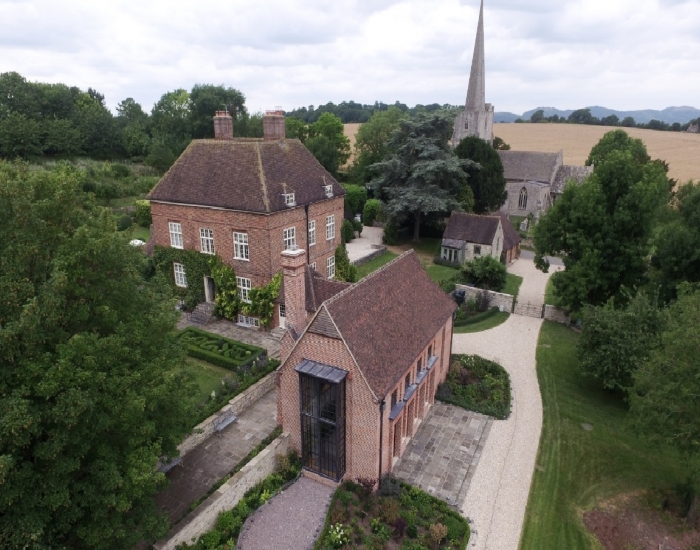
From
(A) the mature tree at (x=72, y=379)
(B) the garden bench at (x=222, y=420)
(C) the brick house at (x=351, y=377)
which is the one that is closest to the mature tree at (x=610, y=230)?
(C) the brick house at (x=351, y=377)

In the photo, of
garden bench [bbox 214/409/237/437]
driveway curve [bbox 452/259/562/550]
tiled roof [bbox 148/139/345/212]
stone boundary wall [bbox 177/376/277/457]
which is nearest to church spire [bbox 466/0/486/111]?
tiled roof [bbox 148/139/345/212]

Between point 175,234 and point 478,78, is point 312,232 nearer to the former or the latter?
point 175,234

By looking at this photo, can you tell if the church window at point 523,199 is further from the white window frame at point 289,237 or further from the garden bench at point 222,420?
the garden bench at point 222,420

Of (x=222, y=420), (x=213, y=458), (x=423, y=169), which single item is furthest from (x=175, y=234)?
(x=423, y=169)

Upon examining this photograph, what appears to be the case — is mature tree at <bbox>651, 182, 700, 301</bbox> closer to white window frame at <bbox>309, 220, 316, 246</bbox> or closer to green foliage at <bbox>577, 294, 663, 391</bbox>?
green foliage at <bbox>577, 294, 663, 391</bbox>

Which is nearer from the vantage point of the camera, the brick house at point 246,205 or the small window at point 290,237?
the brick house at point 246,205
